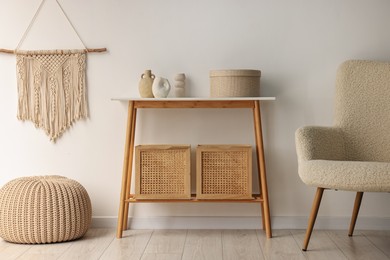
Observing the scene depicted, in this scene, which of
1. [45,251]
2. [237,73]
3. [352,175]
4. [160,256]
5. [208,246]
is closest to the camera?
[352,175]

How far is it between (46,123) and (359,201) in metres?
1.74

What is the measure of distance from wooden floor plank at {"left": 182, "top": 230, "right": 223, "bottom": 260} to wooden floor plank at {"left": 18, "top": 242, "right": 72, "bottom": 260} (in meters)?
0.58

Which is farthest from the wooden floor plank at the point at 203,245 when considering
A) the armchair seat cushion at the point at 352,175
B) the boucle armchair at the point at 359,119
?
the boucle armchair at the point at 359,119

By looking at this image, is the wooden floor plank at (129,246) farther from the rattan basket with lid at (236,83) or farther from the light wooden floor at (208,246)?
the rattan basket with lid at (236,83)

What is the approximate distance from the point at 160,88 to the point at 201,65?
0.32 metres

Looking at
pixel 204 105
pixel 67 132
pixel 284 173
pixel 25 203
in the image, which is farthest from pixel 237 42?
pixel 25 203

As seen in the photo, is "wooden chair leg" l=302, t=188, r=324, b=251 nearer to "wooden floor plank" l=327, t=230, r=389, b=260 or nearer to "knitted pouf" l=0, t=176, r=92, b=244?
"wooden floor plank" l=327, t=230, r=389, b=260

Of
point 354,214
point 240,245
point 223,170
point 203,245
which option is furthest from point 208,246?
point 354,214

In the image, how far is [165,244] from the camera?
341 cm

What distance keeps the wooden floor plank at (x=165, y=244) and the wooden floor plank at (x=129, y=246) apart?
0.03 m

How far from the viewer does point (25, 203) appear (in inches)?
133

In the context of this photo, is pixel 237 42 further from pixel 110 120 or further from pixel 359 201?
pixel 359 201

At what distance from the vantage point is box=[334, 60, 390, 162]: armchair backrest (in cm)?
357

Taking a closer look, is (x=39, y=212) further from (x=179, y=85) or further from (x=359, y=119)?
(x=359, y=119)
